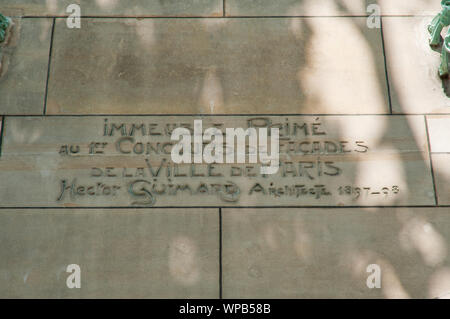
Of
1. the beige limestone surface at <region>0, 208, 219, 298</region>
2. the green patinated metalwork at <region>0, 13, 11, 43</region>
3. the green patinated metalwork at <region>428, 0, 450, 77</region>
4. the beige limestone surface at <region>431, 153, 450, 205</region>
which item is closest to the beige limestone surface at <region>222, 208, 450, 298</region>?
the beige limestone surface at <region>431, 153, 450, 205</region>

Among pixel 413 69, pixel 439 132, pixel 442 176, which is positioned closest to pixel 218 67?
pixel 413 69

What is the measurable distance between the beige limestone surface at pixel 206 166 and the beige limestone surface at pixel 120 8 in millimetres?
1274

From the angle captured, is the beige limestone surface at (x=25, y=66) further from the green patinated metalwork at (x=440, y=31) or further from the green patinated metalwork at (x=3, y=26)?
the green patinated metalwork at (x=440, y=31)

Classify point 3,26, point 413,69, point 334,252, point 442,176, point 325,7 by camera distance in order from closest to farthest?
point 334,252 < point 442,176 < point 413,69 < point 3,26 < point 325,7

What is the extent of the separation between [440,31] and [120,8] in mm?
3499

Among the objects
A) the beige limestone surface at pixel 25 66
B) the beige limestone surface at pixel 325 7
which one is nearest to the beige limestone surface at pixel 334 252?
the beige limestone surface at pixel 325 7

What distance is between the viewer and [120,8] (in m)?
6.11

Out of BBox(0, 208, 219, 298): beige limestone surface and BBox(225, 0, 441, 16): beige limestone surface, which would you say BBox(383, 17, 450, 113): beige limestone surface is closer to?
BBox(225, 0, 441, 16): beige limestone surface

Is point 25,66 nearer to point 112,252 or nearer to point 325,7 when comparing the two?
point 112,252

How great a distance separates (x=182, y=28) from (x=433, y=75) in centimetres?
275

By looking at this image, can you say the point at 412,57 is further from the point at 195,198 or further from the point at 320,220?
the point at 195,198

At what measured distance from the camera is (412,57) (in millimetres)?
5863

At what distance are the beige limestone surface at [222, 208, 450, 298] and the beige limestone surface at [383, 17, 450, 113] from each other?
44.4 inches

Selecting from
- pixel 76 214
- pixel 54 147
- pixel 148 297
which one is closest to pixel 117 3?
pixel 54 147
